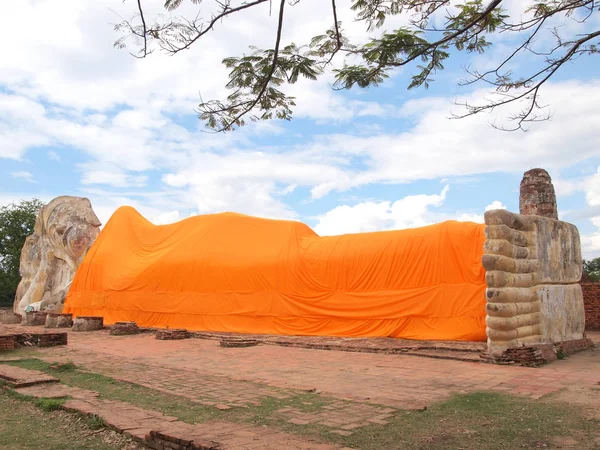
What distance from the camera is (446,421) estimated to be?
4.88m

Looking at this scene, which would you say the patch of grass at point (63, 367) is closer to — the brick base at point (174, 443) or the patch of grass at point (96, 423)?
the patch of grass at point (96, 423)

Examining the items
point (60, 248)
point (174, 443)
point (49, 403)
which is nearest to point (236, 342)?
point (49, 403)

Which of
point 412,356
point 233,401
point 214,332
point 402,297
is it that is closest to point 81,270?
point 214,332

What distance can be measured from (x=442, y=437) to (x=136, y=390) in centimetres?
373

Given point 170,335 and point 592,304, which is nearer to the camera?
point 170,335

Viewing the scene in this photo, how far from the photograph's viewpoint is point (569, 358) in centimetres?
893

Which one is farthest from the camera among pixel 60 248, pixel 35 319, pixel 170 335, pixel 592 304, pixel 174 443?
pixel 60 248

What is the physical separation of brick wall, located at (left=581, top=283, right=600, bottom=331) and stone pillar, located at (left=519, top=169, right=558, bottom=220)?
7.32ft

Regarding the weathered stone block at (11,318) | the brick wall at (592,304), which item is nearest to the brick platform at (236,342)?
the brick wall at (592,304)

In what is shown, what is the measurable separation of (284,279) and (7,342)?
6.46 meters

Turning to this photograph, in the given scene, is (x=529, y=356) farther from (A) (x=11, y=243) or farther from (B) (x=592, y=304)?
(A) (x=11, y=243)

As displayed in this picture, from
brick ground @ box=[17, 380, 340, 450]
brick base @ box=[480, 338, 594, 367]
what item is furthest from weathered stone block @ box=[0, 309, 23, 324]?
brick base @ box=[480, 338, 594, 367]

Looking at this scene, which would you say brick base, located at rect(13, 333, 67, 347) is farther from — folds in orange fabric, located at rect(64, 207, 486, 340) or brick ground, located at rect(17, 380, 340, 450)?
brick ground, located at rect(17, 380, 340, 450)

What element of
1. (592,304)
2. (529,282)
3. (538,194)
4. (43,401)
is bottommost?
(43,401)
